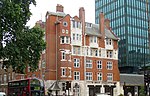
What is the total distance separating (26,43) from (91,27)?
4113cm

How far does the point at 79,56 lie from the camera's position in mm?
70125

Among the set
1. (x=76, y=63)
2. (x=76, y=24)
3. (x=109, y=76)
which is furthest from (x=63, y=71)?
(x=109, y=76)

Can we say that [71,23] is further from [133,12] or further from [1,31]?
[133,12]

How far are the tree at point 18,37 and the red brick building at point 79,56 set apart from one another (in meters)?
28.7

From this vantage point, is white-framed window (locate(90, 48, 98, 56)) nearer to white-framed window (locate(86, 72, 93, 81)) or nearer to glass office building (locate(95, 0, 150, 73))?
white-framed window (locate(86, 72, 93, 81))

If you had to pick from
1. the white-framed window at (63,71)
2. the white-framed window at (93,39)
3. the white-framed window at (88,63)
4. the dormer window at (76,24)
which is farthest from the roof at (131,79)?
the dormer window at (76,24)

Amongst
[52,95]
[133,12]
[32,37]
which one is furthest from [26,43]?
[133,12]

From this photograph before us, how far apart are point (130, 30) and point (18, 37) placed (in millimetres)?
85676

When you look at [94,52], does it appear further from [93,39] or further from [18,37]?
[18,37]

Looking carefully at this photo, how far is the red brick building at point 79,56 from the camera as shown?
221 feet

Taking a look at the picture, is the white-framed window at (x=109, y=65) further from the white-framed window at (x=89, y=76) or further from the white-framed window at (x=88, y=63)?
the white-framed window at (x=89, y=76)

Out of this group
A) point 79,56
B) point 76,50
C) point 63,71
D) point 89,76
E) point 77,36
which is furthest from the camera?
point 89,76

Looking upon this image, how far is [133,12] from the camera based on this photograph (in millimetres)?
118125

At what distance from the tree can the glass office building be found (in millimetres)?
80545
